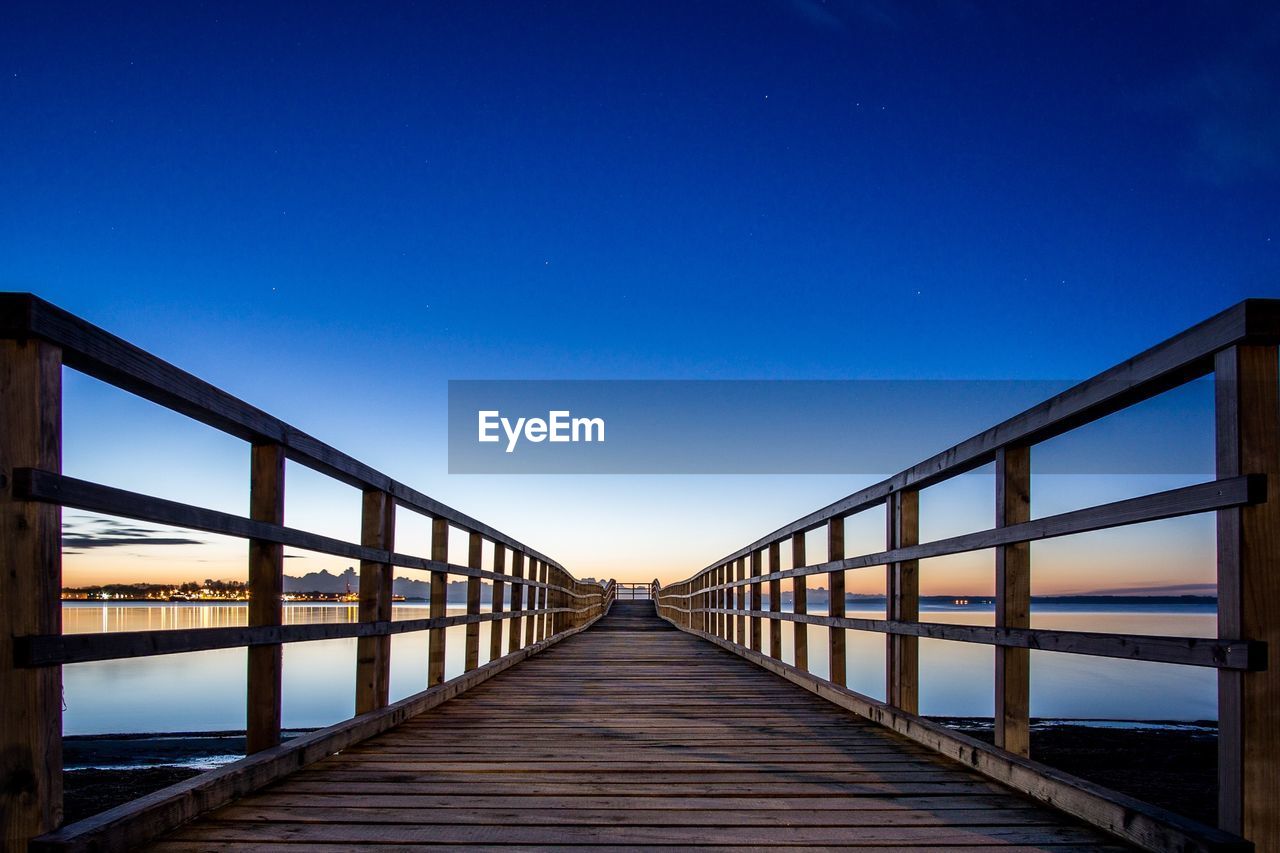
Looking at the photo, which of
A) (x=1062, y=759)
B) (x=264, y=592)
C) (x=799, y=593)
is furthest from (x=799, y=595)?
(x=1062, y=759)

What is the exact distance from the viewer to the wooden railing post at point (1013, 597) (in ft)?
9.78

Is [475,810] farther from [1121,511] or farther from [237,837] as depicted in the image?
[1121,511]

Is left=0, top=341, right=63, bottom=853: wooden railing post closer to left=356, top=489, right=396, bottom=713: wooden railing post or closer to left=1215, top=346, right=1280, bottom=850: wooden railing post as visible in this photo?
left=356, top=489, right=396, bottom=713: wooden railing post

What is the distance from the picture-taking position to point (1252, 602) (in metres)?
1.92

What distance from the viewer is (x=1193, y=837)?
6.43 ft

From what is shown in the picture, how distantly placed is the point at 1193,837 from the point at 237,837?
2.30m

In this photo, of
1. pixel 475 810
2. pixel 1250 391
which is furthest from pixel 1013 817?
pixel 475 810

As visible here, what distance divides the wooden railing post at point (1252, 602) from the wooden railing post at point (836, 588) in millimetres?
3146

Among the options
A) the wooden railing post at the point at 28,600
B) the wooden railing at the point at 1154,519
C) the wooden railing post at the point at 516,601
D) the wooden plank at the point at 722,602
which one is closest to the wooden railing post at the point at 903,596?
the wooden railing at the point at 1154,519

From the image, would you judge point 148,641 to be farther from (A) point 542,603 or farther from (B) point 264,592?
(A) point 542,603

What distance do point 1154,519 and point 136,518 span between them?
2553 mm

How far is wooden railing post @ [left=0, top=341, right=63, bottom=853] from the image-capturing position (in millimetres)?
1894

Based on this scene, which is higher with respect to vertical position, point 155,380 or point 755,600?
point 155,380

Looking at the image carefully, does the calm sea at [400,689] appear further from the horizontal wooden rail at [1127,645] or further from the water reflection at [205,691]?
the horizontal wooden rail at [1127,645]
